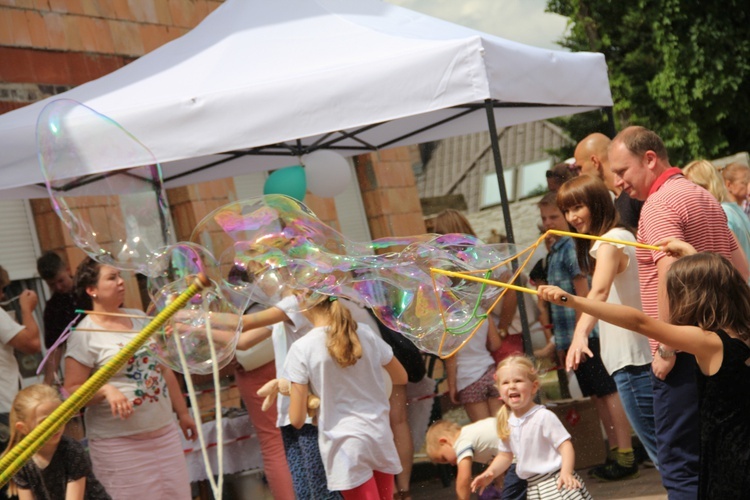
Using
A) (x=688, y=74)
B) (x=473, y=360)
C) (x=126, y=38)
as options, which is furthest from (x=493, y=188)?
(x=473, y=360)

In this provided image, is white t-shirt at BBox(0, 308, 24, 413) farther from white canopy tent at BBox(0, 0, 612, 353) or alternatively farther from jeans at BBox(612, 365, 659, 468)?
jeans at BBox(612, 365, 659, 468)

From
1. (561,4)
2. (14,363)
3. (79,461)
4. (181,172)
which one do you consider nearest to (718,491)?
(79,461)

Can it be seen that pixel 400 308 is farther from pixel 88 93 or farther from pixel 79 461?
pixel 88 93

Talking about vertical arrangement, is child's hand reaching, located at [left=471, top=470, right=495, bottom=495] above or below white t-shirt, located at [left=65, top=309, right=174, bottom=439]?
below

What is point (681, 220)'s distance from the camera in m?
4.13

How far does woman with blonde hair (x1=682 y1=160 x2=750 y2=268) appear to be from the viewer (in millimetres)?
5789

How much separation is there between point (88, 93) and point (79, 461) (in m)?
2.43

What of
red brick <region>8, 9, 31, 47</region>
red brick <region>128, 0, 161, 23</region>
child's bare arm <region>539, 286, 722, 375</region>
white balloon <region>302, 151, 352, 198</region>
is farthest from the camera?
red brick <region>128, 0, 161, 23</region>

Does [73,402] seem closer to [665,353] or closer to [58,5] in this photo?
[665,353]

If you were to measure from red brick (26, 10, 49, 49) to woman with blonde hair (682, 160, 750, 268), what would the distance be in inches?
205

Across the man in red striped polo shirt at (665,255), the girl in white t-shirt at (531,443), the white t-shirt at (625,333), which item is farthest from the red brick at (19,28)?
the man in red striped polo shirt at (665,255)

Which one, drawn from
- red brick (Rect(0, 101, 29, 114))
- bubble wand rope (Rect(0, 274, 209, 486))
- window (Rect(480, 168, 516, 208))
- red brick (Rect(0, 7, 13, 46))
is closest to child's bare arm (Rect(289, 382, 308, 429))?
bubble wand rope (Rect(0, 274, 209, 486))

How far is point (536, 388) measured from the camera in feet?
16.8

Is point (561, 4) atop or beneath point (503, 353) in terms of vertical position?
atop
